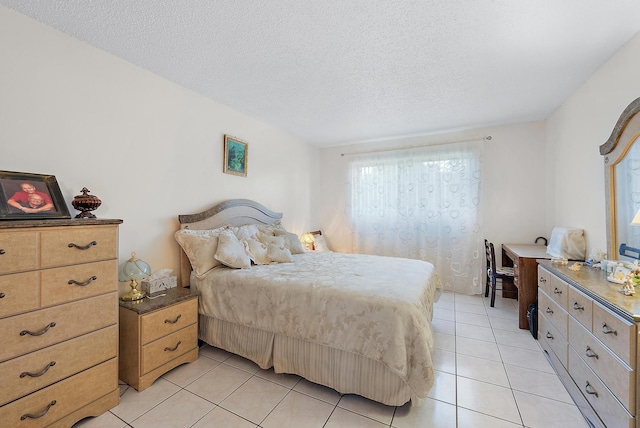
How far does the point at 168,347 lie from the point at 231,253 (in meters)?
0.83

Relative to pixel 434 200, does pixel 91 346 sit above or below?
below

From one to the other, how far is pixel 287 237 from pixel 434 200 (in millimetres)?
2332

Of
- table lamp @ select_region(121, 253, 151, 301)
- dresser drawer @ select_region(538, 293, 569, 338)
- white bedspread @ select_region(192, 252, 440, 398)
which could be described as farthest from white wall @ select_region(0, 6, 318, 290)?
dresser drawer @ select_region(538, 293, 569, 338)

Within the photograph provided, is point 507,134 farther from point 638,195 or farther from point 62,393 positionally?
point 62,393

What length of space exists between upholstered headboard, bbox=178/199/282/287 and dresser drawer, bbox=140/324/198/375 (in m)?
0.60

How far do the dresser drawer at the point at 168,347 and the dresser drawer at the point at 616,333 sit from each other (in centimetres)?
260

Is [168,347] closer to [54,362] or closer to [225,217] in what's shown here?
[54,362]

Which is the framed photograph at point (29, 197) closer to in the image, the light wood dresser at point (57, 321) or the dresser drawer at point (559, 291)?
the light wood dresser at point (57, 321)

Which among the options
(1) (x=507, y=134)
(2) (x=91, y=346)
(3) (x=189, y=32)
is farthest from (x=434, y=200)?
(2) (x=91, y=346)

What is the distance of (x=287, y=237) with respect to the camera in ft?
10.9

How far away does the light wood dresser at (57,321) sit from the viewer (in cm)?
126

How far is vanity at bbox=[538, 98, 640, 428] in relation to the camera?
1.18 m

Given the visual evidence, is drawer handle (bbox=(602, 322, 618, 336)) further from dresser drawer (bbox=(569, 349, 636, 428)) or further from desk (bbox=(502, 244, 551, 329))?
desk (bbox=(502, 244, 551, 329))

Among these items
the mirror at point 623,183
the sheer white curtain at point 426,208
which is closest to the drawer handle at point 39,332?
the mirror at point 623,183
